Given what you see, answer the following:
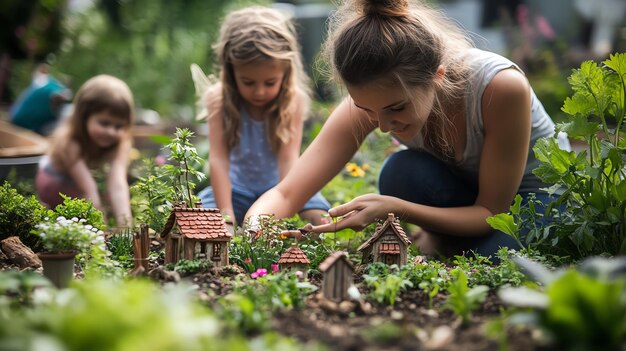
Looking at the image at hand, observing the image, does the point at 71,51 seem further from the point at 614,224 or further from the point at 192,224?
the point at 614,224

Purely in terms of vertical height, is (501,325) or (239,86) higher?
(239,86)

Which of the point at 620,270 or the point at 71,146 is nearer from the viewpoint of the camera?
the point at 620,270

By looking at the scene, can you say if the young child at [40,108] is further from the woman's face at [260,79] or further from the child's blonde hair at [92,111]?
the woman's face at [260,79]

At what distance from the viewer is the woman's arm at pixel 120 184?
4.93 m

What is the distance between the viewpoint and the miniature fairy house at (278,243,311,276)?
9.68ft

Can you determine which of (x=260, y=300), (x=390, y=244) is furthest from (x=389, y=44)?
(x=260, y=300)

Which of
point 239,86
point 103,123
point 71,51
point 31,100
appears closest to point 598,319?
point 239,86

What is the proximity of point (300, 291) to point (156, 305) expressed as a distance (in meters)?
1.03

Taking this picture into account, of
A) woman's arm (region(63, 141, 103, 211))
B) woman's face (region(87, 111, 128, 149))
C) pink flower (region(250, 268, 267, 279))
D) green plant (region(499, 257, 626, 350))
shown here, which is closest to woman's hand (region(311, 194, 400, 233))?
pink flower (region(250, 268, 267, 279))

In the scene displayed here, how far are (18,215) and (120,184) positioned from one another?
6.17ft

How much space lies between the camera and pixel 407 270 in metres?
2.89

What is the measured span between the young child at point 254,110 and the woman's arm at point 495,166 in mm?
997

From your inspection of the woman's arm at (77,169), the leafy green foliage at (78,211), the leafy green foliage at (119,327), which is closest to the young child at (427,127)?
the leafy green foliage at (78,211)

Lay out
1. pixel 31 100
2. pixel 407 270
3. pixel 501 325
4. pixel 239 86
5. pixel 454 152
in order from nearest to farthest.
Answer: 1. pixel 501 325
2. pixel 407 270
3. pixel 454 152
4. pixel 239 86
5. pixel 31 100
